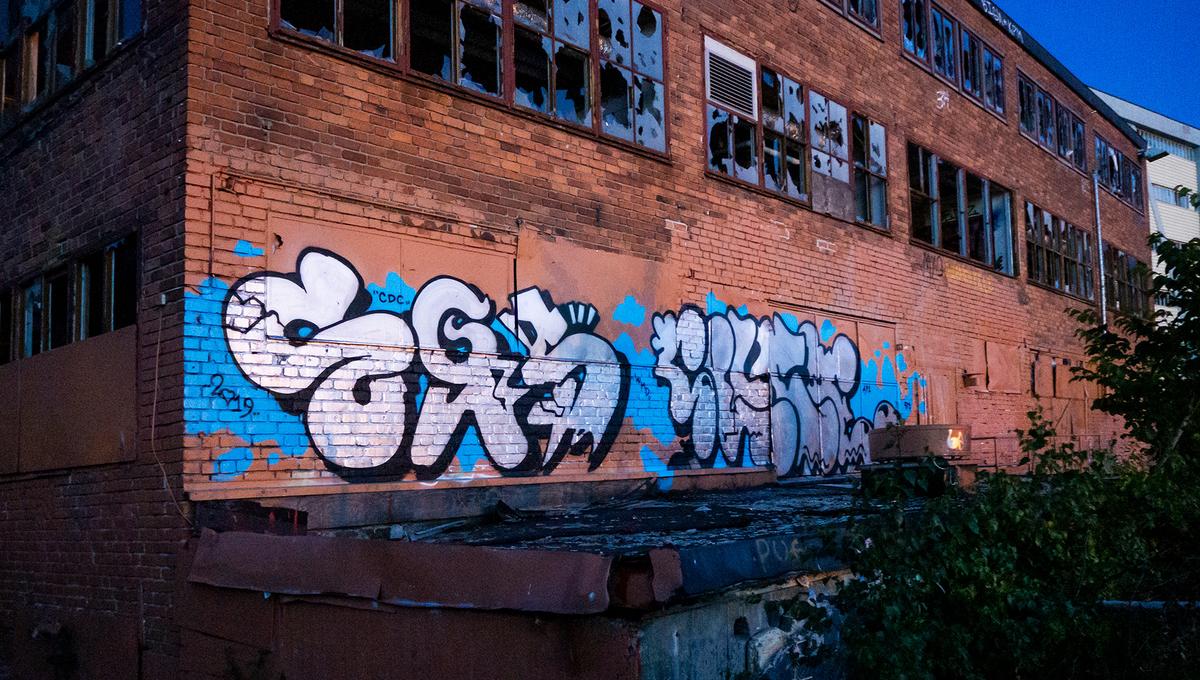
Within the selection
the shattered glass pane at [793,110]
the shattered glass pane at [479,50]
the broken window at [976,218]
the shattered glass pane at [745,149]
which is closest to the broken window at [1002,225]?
the broken window at [976,218]

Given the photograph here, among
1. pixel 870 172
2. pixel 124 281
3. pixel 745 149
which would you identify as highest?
pixel 870 172

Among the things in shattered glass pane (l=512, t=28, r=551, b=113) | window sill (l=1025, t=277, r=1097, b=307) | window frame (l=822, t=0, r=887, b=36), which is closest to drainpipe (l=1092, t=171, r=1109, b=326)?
window sill (l=1025, t=277, r=1097, b=307)

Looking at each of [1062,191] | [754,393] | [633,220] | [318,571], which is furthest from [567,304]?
[1062,191]

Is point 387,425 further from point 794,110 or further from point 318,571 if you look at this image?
point 794,110

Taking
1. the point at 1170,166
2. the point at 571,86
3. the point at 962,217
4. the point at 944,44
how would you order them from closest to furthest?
1. the point at 571,86
2. the point at 962,217
3. the point at 944,44
4. the point at 1170,166

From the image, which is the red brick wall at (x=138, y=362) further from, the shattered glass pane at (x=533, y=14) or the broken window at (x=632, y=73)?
the broken window at (x=632, y=73)

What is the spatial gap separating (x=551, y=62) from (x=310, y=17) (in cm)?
249

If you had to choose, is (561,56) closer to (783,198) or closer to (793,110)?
(783,198)

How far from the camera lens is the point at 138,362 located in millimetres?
7270

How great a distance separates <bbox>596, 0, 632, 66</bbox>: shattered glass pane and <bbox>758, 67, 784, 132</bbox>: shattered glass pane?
2.44 metres

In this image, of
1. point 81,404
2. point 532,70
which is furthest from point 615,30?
point 81,404

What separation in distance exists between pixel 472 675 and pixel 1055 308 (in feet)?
55.8

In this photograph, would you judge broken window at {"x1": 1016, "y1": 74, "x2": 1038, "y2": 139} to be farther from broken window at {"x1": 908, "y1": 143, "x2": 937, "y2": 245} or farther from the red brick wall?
the red brick wall

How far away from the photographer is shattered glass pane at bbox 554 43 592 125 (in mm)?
9547
